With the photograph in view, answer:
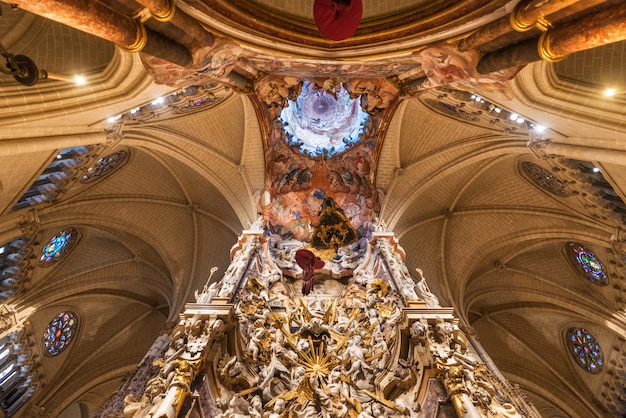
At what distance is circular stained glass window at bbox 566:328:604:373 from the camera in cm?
1220

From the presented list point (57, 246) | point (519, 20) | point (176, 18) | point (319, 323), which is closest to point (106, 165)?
point (57, 246)

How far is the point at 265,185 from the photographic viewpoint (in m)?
12.6

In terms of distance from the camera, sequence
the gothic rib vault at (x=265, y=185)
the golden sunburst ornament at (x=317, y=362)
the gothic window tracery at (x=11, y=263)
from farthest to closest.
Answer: the gothic window tracery at (x=11, y=263)
the golden sunburst ornament at (x=317, y=362)
the gothic rib vault at (x=265, y=185)

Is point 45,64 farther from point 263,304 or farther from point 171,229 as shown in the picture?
point 171,229

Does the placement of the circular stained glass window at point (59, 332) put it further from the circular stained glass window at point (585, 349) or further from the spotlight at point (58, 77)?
the circular stained glass window at point (585, 349)

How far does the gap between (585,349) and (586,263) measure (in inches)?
140

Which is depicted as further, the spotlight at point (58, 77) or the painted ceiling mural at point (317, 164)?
the painted ceiling mural at point (317, 164)

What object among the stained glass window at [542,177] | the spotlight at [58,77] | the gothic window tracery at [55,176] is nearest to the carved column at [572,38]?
the spotlight at [58,77]

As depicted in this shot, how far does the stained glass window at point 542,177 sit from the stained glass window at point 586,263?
8.37 ft

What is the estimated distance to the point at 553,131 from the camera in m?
6.52

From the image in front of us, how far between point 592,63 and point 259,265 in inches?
328

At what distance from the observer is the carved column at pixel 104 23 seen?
3.53 meters

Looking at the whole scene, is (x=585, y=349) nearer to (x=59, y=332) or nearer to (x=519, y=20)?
(x=519, y=20)

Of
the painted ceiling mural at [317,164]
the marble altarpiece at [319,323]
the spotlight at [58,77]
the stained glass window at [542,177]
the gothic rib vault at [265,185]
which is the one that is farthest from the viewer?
the painted ceiling mural at [317,164]
